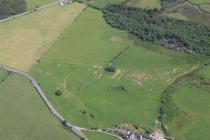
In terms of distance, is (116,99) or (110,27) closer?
(116,99)

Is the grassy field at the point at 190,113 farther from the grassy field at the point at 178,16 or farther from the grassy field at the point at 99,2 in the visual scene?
the grassy field at the point at 99,2

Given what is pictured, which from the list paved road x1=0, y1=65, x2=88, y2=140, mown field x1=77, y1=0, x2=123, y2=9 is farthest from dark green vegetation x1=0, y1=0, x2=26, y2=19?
paved road x1=0, y1=65, x2=88, y2=140

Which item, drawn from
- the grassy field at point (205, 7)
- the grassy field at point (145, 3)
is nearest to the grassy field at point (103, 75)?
the grassy field at point (145, 3)

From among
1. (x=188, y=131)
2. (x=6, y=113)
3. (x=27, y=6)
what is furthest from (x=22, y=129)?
(x=27, y=6)

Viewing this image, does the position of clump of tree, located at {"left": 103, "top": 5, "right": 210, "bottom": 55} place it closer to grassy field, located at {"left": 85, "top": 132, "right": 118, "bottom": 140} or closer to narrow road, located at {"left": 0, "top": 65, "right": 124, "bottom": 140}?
narrow road, located at {"left": 0, "top": 65, "right": 124, "bottom": 140}

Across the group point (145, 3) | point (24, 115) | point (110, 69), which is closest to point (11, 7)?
point (145, 3)

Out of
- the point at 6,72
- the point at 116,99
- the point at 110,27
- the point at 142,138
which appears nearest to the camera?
the point at 142,138

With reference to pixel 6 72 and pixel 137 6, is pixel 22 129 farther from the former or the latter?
pixel 137 6

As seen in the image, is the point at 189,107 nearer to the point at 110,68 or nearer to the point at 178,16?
the point at 110,68
